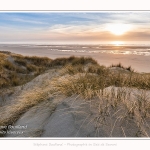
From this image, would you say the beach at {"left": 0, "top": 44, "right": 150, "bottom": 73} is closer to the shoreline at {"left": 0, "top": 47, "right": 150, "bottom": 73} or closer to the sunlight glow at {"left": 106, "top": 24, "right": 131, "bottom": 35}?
the shoreline at {"left": 0, "top": 47, "right": 150, "bottom": 73}

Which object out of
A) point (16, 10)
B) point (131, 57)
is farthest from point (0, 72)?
point (16, 10)

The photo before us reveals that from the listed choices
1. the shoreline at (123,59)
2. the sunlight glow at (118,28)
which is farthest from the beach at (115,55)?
the sunlight glow at (118,28)

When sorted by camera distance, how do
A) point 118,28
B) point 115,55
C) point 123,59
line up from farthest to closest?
point 115,55 < point 123,59 < point 118,28

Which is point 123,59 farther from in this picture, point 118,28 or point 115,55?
point 118,28

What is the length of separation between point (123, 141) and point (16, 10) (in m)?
1.99

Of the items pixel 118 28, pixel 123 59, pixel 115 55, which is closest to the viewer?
pixel 118 28

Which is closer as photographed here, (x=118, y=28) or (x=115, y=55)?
(x=118, y=28)

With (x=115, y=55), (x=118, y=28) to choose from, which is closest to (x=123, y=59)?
(x=115, y=55)

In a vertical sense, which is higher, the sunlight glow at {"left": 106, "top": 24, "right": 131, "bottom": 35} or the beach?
the sunlight glow at {"left": 106, "top": 24, "right": 131, "bottom": 35}

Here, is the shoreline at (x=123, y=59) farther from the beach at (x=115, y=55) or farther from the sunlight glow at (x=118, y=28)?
the sunlight glow at (x=118, y=28)

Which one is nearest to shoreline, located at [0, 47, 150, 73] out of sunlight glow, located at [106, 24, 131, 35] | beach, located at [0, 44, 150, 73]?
beach, located at [0, 44, 150, 73]

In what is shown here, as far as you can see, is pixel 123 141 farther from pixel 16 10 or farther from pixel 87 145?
pixel 16 10

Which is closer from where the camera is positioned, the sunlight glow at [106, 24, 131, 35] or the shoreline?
the sunlight glow at [106, 24, 131, 35]

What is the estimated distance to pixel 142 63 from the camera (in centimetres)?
647
